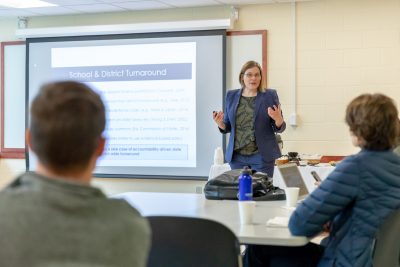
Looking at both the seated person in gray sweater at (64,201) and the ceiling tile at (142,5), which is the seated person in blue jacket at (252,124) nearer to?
the ceiling tile at (142,5)

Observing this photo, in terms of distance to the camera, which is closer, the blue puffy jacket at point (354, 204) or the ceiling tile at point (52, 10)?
the blue puffy jacket at point (354, 204)

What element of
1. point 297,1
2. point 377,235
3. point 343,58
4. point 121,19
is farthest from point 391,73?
point 377,235

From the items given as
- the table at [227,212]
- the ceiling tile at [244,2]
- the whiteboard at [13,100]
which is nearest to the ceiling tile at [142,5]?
the ceiling tile at [244,2]

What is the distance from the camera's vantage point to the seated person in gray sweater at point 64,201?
3.44ft

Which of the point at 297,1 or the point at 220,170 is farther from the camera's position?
the point at 297,1

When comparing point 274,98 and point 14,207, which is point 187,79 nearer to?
point 274,98

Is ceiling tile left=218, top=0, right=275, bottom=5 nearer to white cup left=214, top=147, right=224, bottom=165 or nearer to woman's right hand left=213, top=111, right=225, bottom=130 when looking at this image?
white cup left=214, top=147, right=224, bottom=165

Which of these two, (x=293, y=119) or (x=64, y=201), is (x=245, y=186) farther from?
(x=293, y=119)

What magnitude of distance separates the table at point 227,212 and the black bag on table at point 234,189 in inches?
2.5

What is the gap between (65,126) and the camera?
1.08 metres

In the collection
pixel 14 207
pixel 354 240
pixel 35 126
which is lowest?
pixel 354 240

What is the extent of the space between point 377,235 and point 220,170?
310cm

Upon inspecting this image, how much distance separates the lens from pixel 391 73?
17.2 feet

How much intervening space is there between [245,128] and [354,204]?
2.09 m
